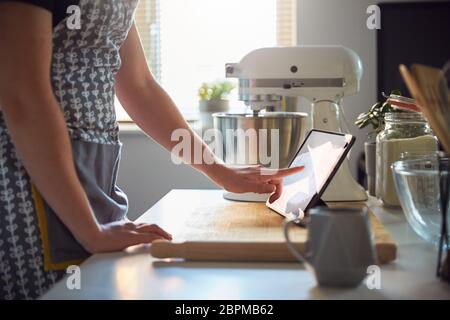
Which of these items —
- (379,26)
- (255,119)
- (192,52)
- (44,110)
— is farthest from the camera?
(192,52)

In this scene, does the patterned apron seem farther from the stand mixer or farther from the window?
the window

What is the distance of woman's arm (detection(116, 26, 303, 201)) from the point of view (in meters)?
1.30

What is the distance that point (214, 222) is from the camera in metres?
1.16

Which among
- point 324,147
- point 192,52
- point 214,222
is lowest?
point 214,222

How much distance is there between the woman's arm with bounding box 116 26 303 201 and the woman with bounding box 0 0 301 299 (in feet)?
0.51

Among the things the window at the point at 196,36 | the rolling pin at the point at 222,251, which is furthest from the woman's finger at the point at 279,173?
the window at the point at 196,36

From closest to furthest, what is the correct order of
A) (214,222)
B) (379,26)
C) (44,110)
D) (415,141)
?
1. (44,110)
2. (214,222)
3. (415,141)
4. (379,26)

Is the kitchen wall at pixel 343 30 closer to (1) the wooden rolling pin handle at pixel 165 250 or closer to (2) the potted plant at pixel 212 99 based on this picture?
(2) the potted plant at pixel 212 99

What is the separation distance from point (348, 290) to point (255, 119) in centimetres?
73

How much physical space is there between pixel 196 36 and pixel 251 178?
202 cm

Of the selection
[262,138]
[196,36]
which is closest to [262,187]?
[262,138]

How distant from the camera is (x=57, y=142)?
0.95 metres
